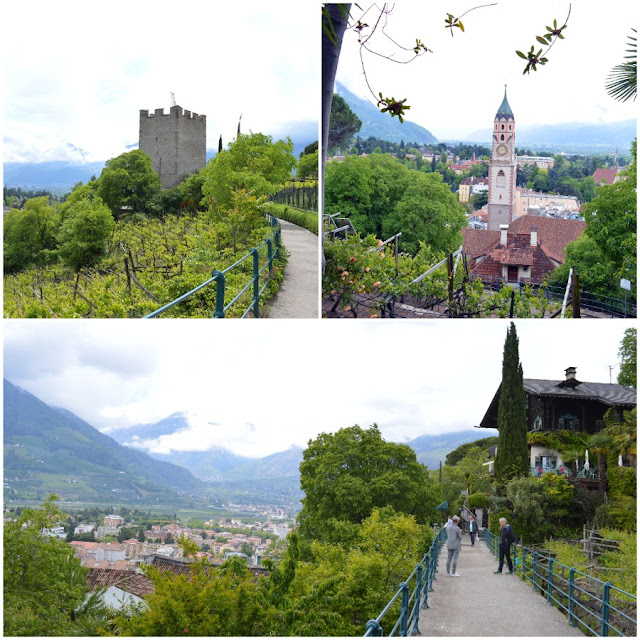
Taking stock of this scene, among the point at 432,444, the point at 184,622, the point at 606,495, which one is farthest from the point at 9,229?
the point at 606,495

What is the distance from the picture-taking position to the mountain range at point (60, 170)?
6070mm

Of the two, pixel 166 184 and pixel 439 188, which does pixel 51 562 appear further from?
pixel 439 188

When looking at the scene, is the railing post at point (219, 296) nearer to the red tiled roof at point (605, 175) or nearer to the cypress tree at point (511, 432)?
the red tiled roof at point (605, 175)

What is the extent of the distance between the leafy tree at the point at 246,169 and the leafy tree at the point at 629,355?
3.34 m

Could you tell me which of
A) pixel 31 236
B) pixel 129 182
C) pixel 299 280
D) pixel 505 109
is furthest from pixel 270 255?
pixel 31 236

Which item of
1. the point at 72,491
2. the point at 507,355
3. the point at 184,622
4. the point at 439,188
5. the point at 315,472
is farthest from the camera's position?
the point at 315,472

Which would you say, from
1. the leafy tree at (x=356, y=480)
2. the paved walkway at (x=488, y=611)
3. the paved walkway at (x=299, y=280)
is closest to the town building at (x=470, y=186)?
the paved walkway at (x=299, y=280)

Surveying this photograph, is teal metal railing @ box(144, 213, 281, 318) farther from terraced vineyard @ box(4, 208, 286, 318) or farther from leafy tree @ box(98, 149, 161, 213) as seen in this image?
leafy tree @ box(98, 149, 161, 213)

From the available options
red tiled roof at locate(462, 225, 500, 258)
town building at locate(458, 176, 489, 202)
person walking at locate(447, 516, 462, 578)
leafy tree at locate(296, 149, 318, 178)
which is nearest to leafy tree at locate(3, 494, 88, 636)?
person walking at locate(447, 516, 462, 578)

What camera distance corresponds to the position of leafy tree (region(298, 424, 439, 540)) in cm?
1070

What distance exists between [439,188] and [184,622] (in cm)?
385

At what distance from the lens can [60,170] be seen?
6539mm

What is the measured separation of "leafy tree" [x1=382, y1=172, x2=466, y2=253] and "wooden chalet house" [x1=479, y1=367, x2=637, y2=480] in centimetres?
327

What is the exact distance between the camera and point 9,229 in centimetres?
623
